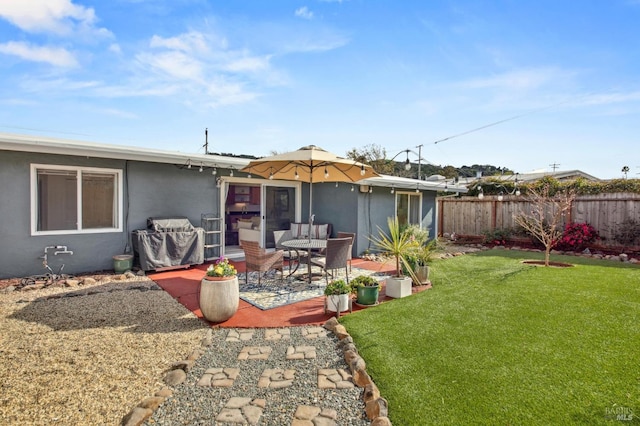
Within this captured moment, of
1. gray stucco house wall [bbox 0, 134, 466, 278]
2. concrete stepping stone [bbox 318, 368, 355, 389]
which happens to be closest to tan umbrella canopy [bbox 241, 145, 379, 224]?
gray stucco house wall [bbox 0, 134, 466, 278]

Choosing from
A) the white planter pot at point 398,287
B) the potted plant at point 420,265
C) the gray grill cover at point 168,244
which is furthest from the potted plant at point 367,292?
the gray grill cover at point 168,244

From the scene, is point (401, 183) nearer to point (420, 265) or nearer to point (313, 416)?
point (420, 265)

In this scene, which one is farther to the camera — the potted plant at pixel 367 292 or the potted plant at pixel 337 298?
the potted plant at pixel 367 292

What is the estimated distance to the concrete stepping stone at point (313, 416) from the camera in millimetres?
2420

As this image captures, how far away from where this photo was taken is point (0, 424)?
7.86ft

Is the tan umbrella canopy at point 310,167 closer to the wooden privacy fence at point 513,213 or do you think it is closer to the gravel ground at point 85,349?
the gravel ground at point 85,349

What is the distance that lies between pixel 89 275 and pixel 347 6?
323 inches

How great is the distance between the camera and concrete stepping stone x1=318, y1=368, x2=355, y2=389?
9.58ft

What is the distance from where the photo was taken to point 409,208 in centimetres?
1198

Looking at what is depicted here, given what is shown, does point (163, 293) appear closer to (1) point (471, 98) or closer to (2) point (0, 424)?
(2) point (0, 424)

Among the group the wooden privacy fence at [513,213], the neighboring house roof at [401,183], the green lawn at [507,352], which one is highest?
the neighboring house roof at [401,183]

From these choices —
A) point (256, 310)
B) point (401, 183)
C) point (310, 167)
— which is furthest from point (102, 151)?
point (401, 183)

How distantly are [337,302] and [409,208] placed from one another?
26.2 feet

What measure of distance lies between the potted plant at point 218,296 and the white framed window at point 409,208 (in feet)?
25.8
